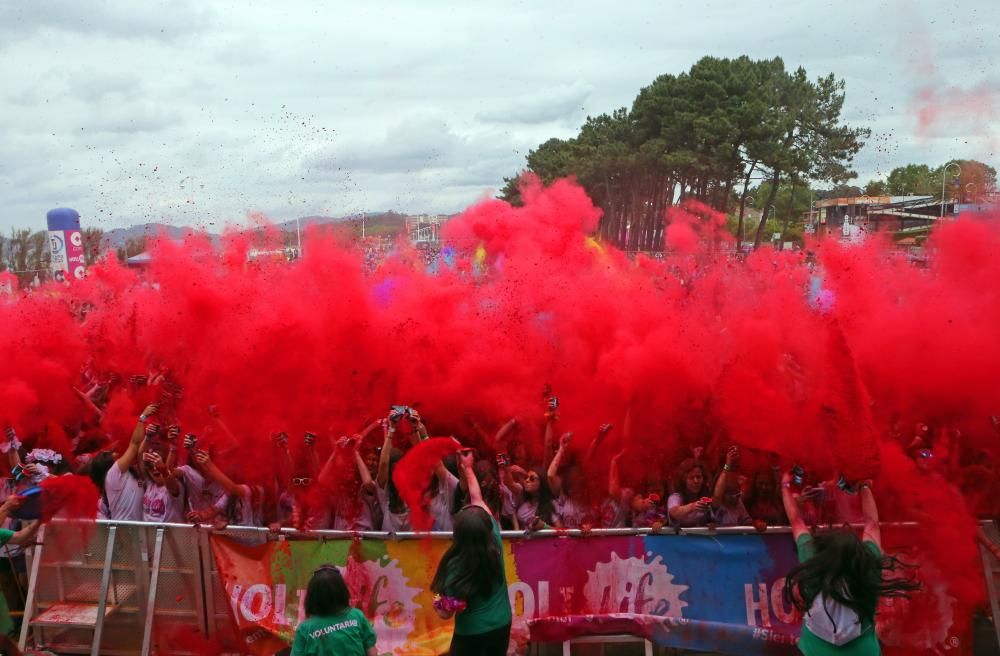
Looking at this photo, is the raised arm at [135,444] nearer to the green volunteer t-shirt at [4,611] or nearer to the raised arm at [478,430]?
the green volunteer t-shirt at [4,611]

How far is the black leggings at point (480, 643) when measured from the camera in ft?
10.3

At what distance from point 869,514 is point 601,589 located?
1352 millimetres

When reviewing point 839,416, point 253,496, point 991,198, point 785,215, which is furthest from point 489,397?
point 785,215

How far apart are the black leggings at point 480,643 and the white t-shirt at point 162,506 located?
2371mm

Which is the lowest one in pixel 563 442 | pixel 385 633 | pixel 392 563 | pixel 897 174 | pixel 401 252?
pixel 385 633

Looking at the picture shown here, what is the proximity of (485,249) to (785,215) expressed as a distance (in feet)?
64.7

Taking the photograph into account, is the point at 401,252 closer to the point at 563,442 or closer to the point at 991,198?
the point at 563,442

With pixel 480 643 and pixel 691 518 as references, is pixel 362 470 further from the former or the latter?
pixel 691 518

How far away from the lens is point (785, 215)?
25.8m

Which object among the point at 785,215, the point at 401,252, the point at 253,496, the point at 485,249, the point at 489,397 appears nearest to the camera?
the point at 253,496

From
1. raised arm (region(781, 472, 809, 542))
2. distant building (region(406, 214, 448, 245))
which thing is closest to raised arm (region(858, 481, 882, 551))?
raised arm (region(781, 472, 809, 542))

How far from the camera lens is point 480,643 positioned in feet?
10.3

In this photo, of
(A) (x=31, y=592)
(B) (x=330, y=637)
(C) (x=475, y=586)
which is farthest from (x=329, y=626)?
(A) (x=31, y=592)

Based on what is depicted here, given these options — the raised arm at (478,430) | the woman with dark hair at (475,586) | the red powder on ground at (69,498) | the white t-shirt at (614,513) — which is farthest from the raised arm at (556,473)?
the red powder on ground at (69,498)
